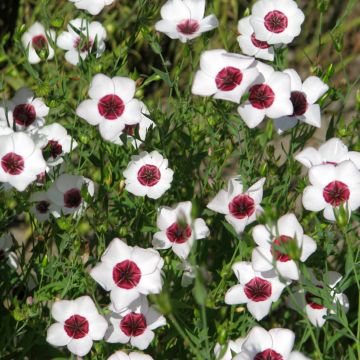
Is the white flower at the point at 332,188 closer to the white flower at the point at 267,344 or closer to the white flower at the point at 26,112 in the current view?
the white flower at the point at 267,344

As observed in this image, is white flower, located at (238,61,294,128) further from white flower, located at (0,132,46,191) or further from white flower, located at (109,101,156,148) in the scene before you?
white flower, located at (0,132,46,191)

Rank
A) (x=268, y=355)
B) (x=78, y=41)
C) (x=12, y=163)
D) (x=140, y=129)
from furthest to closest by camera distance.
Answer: (x=78, y=41) → (x=140, y=129) → (x=12, y=163) → (x=268, y=355)

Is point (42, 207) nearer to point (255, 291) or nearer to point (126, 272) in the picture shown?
point (126, 272)

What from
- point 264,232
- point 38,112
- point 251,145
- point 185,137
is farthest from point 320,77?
point 38,112

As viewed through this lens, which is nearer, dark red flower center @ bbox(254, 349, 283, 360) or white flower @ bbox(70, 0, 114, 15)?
dark red flower center @ bbox(254, 349, 283, 360)

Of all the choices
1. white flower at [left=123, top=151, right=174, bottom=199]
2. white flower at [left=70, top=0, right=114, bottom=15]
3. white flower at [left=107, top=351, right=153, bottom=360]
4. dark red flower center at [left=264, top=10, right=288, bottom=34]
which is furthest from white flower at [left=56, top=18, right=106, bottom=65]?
white flower at [left=107, top=351, right=153, bottom=360]

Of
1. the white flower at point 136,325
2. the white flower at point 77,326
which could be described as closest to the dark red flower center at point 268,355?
the white flower at point 136,325

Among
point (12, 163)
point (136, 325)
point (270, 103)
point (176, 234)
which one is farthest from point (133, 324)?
point (270, 103)
